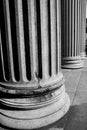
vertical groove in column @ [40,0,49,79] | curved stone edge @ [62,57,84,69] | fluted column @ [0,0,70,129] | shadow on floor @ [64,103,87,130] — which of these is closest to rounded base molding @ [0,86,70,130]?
fluted column @ [0,0,70,129]

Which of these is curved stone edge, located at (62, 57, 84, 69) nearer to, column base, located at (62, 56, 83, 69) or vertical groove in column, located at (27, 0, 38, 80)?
column base, located at (62, 56, 83, 69)

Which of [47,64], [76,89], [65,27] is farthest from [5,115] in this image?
[65,27]

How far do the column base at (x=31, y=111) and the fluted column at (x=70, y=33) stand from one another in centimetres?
536

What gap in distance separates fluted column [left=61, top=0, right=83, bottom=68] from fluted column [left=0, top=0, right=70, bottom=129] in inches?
202

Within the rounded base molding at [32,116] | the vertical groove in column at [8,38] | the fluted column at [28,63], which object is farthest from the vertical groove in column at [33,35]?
the rounded base molding at [32,116]

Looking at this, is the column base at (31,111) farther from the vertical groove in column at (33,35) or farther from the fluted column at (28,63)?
the vertical groove in column at (33,35)

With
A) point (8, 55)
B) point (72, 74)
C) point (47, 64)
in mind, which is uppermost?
point (8, 55)

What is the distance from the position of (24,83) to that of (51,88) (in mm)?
626

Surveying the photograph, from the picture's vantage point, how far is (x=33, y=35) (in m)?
3.26

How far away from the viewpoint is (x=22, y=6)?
122 inches

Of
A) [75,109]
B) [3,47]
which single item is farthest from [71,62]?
[3,47]

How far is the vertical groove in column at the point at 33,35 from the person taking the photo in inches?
123

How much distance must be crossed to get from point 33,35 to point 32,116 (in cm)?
170

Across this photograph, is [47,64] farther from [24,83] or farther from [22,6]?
[22,6]
